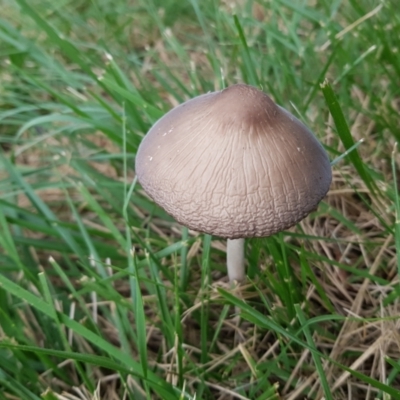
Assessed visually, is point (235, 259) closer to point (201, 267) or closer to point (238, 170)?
point (201, 267)

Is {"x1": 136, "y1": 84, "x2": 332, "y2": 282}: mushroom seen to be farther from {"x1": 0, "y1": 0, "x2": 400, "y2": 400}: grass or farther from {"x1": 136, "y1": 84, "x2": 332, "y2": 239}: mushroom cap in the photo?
{"x1": 0, "y1": 0, "x2": 400, "y2": 400}: grass

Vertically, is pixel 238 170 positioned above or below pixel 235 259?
above

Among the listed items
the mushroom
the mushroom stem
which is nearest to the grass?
the mushroom stem

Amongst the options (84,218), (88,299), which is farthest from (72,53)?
(88,299)

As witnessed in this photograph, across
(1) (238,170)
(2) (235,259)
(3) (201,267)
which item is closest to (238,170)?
(1) (238,170)

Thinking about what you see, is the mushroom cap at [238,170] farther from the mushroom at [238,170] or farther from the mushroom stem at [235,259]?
the mushroom stem at [235,259]

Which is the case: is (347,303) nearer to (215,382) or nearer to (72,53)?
(215,382)
